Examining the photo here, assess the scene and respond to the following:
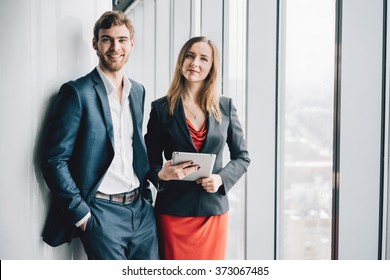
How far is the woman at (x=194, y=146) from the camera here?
214cm

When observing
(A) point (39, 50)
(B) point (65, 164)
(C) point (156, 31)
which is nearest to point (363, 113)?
(B) point (65, 164)

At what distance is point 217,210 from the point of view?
2189mm

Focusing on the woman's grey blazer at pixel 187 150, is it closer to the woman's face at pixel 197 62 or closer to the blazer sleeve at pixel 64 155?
the woman's face at pixel 197 62

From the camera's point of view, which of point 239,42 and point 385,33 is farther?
point 239,42

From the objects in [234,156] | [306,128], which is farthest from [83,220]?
[306,128]

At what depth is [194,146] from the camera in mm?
2107

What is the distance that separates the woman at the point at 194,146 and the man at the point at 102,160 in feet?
0.37

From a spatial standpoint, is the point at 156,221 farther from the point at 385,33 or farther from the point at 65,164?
the point at 385,33

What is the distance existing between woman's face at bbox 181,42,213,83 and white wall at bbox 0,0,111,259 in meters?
0.60

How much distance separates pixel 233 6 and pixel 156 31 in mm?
2833

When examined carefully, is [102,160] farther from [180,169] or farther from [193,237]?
[193,237]

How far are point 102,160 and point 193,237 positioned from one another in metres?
0.62

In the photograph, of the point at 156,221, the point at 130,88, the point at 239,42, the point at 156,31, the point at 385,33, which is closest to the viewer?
the point at 385,33

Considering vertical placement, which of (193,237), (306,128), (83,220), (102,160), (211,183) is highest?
(306,128)
